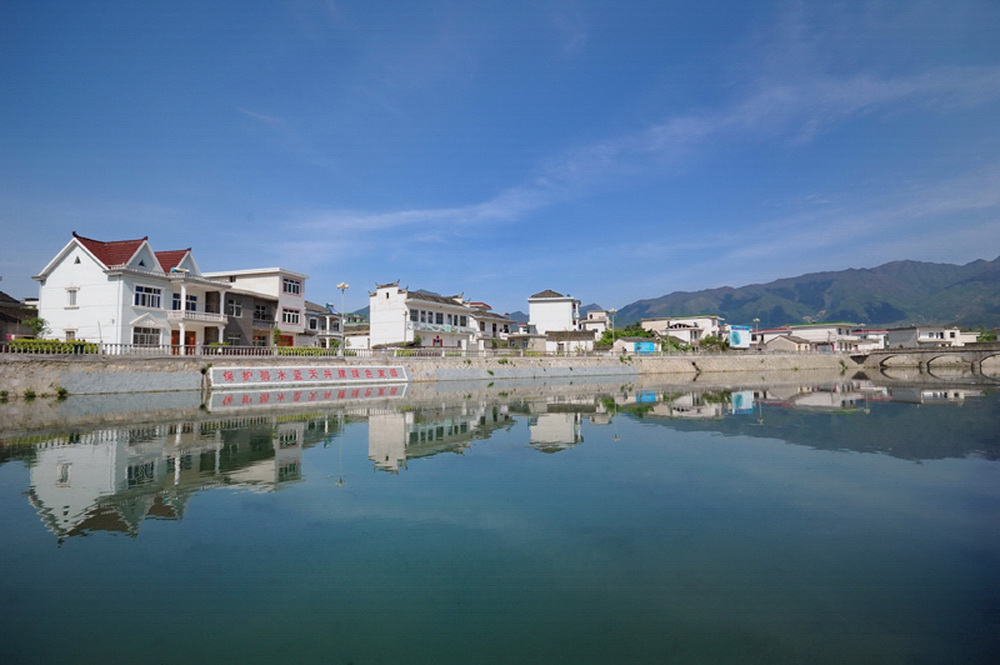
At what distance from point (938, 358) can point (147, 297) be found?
84622 millimetres

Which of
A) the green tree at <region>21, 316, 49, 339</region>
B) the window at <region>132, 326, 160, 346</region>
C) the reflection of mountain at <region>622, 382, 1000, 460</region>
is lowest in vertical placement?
the reflection of mountain at <region>622, 382, 1000, 460</region>

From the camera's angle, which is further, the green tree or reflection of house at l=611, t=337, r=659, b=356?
reflection of house at l=611, t=337, r=659, b=356

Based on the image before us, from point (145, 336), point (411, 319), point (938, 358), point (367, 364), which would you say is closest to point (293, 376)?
point (367, 364)

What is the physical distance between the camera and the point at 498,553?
592cm

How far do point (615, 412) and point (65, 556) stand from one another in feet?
59.7

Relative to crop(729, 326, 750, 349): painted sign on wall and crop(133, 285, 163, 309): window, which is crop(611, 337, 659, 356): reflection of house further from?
crop(133, 285, 163, 309): window

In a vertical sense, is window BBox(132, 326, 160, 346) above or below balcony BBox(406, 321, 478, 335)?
below

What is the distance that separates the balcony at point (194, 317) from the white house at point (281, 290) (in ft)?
16.0

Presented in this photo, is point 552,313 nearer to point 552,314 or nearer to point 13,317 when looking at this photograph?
point 552,314

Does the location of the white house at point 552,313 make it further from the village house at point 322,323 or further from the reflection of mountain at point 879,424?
the reflection of mountain at point 879,424

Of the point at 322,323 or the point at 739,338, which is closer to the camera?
the point at 322,323

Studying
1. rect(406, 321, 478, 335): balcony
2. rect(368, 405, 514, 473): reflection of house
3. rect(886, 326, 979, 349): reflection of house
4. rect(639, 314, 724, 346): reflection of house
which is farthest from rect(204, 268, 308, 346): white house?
rect(886, 326, 979, 349): reflection of house

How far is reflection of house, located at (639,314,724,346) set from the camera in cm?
7800

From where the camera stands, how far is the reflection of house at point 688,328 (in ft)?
256
